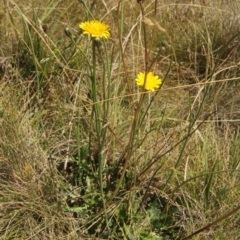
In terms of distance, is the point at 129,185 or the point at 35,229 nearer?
the point at 35,229

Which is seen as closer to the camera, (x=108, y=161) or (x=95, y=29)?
(x=95, y=29)

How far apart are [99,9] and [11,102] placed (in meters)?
0.80

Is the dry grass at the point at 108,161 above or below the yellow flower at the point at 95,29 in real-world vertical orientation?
below

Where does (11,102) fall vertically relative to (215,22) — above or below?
below

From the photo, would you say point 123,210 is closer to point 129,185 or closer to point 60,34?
point 129,185

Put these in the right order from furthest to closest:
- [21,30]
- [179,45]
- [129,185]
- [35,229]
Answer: [179,45] → [21,30] → [129,185] → [35,229]

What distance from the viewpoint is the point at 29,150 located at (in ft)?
4.57

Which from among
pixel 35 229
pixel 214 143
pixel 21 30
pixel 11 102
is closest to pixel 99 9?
pixel 21 30

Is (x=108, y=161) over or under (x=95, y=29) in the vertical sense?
under

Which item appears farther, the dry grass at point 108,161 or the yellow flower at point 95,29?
the dry grass at point 108,161

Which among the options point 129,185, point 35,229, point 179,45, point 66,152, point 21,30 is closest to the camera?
point 35,229

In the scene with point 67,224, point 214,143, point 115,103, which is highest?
point 115,103

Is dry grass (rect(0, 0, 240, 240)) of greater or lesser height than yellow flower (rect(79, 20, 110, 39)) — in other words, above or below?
below

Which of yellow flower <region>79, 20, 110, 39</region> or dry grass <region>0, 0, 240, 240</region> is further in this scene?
dry grass <region>0, 0, 240, 240</region>
